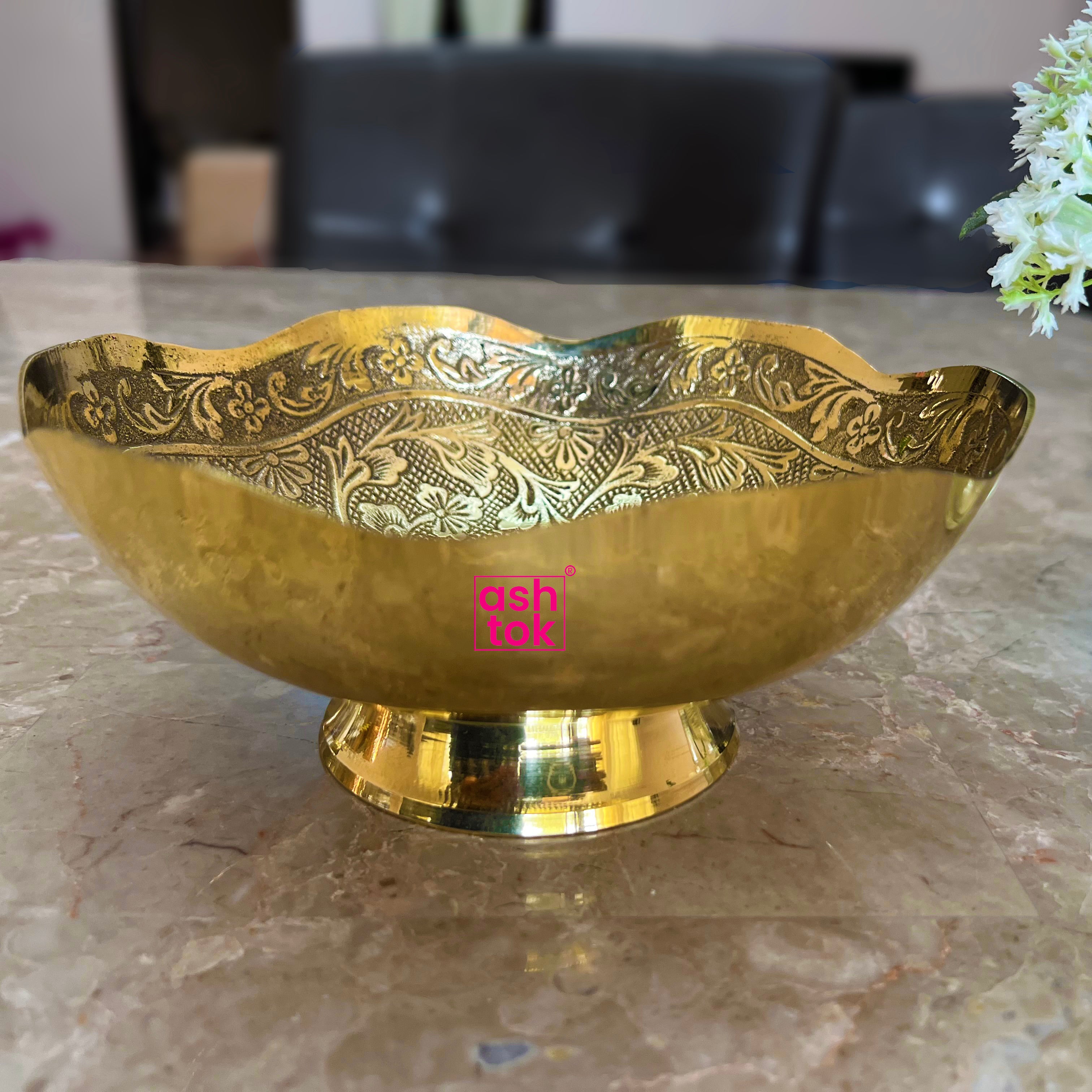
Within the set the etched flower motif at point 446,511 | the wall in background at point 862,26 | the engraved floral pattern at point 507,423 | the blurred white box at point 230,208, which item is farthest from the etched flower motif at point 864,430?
the wall in background at point 862,26

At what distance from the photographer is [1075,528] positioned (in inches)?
30.5

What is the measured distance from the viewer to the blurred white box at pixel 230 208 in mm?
3693

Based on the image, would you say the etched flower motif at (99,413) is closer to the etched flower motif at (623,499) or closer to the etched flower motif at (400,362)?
the etched flower motif at (400,362)

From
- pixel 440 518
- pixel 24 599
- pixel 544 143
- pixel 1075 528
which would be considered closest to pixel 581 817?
pixel 440 518

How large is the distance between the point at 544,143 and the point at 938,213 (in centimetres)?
66

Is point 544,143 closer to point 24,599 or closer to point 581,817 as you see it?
point 24,599

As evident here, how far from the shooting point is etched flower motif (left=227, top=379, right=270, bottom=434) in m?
0.62

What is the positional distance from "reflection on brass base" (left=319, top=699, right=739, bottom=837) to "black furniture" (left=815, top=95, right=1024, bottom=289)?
1511 mm

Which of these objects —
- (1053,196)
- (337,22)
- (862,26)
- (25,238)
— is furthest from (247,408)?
(25,238)

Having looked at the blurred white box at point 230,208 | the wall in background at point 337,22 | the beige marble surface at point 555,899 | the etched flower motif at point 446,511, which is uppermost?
the wall in background at point 337,22

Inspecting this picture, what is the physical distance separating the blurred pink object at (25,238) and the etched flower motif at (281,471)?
14.4 feet

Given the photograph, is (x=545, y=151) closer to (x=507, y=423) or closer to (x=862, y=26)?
(x=507, y=423)

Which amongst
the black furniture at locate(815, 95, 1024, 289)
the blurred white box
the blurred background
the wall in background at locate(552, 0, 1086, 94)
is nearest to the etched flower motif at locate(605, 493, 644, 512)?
the blurred background

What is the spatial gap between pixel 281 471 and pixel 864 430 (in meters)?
0.34
